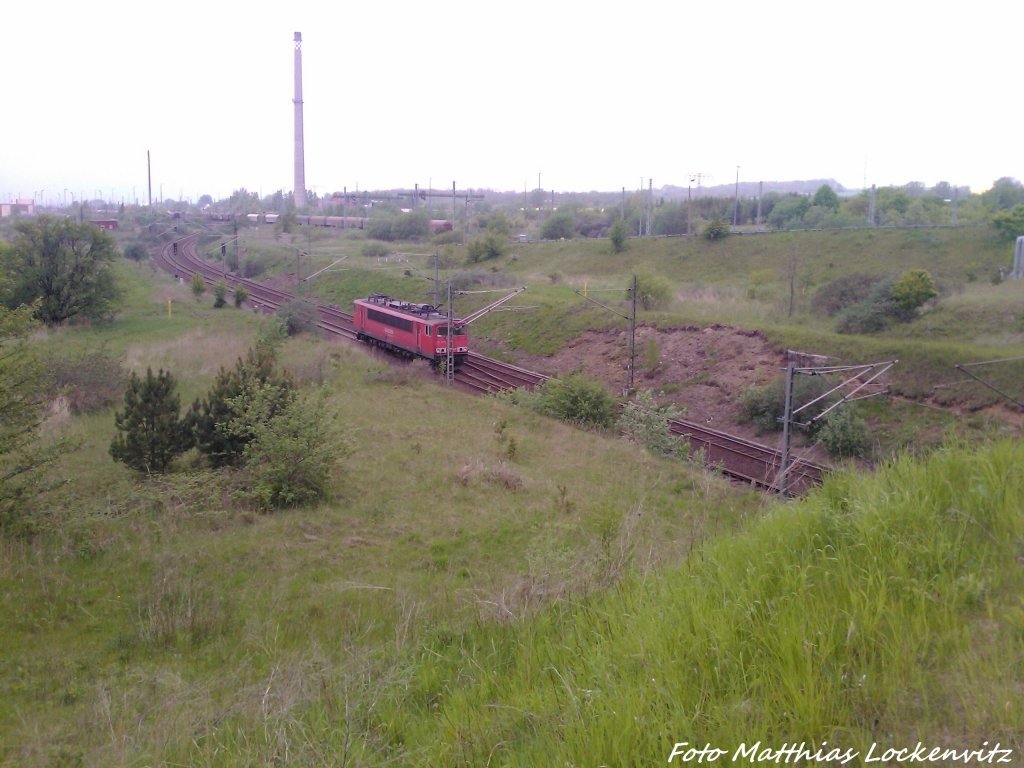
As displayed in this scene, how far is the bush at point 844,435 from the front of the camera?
2262 cm

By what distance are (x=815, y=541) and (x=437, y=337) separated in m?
30.2

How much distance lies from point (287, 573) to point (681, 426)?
60.1ft

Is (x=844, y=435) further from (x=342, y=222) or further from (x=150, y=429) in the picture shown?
(x=342, y=222)

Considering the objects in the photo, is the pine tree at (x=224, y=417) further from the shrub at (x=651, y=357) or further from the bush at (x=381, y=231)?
the bush at (x=381, y=231)

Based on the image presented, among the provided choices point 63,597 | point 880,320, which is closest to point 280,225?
point 880,320

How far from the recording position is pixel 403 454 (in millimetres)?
19281

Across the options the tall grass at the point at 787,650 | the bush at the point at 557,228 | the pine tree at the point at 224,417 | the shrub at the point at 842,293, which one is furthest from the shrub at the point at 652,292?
the bush at the point at 557,228

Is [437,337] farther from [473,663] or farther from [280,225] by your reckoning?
[280,225]

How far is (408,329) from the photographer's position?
1416 inches

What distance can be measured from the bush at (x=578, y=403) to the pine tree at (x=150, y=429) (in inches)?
492

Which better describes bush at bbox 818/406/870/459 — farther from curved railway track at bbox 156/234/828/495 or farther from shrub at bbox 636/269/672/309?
shrub at bbox 636/269/672/309

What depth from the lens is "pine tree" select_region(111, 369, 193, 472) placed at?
1648cm

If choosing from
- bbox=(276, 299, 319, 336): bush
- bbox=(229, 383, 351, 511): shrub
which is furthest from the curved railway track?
bbox=(229, 383, 351, 511): shrub

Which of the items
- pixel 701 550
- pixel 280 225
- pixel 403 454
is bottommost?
pixel 403 454
